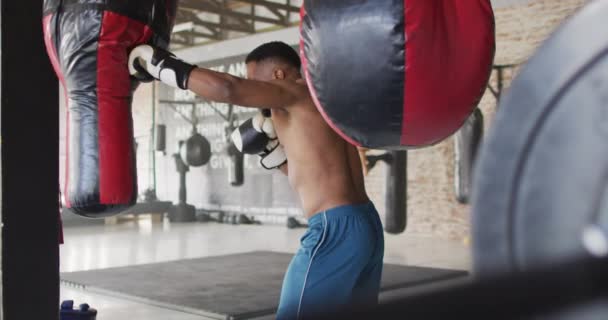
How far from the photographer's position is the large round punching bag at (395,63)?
5.10 ft

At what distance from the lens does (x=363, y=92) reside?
1565 mm

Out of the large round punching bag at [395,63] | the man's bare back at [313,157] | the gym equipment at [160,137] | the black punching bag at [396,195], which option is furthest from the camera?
the gym equipment at [160,137]

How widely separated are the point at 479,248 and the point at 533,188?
78 millimetres

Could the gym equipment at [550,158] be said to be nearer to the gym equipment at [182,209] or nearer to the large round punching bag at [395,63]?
the large round punching bag at [395,63]

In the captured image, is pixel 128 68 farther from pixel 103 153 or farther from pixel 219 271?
pixel 219 271

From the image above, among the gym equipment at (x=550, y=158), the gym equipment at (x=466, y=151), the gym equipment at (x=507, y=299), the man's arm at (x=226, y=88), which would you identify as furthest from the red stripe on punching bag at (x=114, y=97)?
the gym equipment at (x=466, y=151)

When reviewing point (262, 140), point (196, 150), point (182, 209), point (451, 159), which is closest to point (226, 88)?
point (262, 140)

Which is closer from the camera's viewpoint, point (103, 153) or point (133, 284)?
point (103, 153)

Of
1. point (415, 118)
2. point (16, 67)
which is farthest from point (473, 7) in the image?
point (16, 67)

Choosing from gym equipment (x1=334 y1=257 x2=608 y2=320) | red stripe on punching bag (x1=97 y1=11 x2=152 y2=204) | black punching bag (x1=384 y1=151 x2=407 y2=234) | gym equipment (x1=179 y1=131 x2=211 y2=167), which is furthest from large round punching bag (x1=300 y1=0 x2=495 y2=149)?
gym equipment (x1=179 y1=131 x2=211 y2=167)

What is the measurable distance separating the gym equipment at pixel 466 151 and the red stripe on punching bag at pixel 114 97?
10.5ft

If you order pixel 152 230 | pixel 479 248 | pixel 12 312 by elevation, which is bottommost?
pixel 152 230

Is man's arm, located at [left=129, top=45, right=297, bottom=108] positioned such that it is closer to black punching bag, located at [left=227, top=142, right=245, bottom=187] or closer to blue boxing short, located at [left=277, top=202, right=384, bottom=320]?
blue boxing short, located at [left=277, top=202, right=384, bottom=320]

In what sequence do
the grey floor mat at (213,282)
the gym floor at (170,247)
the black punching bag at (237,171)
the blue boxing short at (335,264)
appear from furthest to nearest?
the black punching bag at (237,171) < the gym floor at (170,247) < the grey floor mat at (213,282) < the blue boxing short at (335,264)
